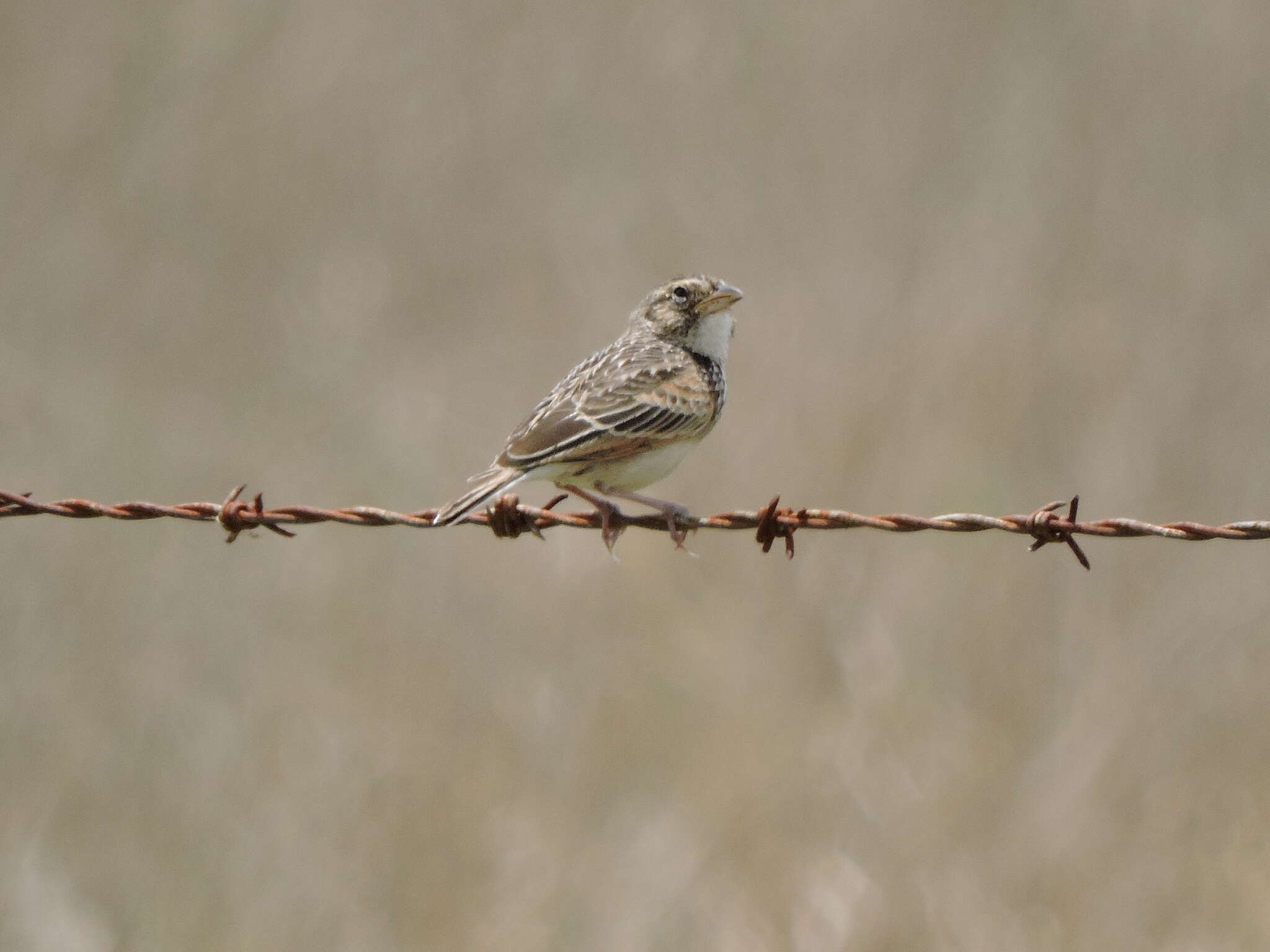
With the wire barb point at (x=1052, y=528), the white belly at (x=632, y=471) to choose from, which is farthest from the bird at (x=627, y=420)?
the wire barb point at (x=1052, y=528)

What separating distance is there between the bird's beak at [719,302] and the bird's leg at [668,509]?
157 centimetres

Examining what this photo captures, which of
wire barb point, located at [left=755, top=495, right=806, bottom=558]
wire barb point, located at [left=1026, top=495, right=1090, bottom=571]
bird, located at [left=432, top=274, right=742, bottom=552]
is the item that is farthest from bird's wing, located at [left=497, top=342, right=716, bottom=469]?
wire barb point, located at [left=1026, top=495, right=1090, bottom=571]

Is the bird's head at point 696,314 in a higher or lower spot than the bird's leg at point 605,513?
higher

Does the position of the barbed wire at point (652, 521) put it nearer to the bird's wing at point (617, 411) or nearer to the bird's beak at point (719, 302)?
the bird's wing at point (617, 411)

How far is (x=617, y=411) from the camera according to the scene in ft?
22.0

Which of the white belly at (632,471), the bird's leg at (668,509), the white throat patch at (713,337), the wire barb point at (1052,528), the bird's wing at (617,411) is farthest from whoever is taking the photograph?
the white throat patch at (713,337)

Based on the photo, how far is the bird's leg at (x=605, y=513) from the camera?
600 cm

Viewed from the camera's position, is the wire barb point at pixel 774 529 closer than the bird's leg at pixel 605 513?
Yes

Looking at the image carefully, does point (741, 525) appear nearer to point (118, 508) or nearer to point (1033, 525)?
point (1033, 525)

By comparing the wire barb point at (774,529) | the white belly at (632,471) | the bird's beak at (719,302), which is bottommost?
the wire barb point at (774,529)

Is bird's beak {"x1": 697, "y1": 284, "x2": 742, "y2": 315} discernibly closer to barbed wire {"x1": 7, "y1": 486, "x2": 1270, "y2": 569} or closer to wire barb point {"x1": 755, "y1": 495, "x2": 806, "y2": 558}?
barbed wire {"x1": 7, "y1": 486, "x2": 1270, "y2": 569}

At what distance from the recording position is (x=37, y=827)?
42.1ft

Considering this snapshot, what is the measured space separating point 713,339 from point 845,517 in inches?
111

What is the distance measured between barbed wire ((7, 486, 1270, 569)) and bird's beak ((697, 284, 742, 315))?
6.67 feet
